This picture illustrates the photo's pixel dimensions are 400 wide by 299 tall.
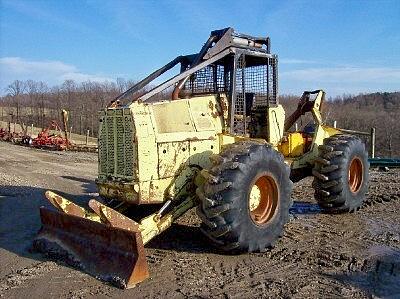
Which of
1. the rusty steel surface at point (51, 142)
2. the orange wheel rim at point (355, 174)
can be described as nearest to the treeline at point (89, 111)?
the rusty steel surface at point (51, 142)

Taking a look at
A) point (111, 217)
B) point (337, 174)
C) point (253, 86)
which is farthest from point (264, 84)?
point (111, 217)

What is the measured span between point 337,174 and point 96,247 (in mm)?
4453

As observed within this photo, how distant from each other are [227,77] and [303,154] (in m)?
2.42

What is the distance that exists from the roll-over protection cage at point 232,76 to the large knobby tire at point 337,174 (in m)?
1.38

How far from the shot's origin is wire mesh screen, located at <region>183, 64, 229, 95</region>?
7.03 meters

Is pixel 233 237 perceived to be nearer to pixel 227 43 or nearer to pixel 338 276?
pixel 338 276

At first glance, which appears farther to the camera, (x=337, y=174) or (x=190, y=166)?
(x=337, y=174)

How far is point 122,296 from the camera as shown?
4535 millimetres

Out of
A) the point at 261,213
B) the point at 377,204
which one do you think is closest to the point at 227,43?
the point at 261,213

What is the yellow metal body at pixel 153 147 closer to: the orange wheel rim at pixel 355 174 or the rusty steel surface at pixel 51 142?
the orange wheel rim at pixel 355 174

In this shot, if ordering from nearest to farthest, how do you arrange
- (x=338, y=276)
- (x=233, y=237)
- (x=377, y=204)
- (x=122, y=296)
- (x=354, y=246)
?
1. (x=122, y=296)
2. (x=338, y=276)
3. (x=233, y=237)
4. (x=354, y=246)
5. (x=377, y=204)

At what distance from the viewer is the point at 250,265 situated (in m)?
5.41

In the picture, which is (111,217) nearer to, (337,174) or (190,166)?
(190,166)

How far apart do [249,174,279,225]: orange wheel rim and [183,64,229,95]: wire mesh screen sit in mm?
1676
